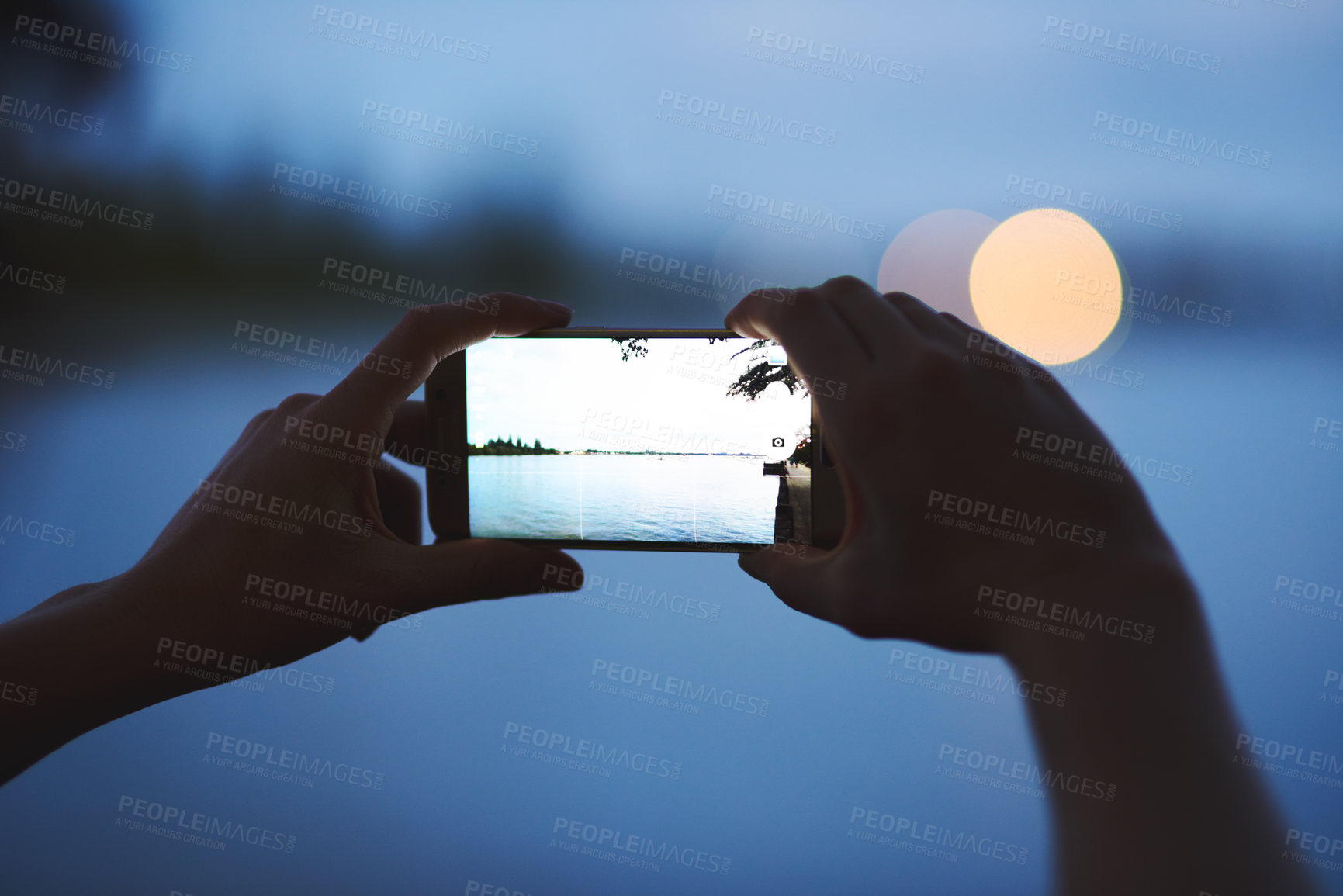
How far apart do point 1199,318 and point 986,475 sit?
1.40m

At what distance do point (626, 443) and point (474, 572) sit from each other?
0.88 feet

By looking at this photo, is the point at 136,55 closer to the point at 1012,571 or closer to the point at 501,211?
the point at 501,211

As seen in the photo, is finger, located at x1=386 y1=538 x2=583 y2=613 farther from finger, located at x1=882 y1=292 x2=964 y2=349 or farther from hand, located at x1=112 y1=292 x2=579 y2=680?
finger, located at x1=882 y1=292 x2=964 y2=349

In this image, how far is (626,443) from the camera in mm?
804

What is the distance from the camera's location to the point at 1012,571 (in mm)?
437

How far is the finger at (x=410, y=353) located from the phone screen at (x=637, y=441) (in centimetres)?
5

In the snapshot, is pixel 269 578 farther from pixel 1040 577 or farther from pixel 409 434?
pixel 1040 577

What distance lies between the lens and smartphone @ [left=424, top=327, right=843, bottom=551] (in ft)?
2.43

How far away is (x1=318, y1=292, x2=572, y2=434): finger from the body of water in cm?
13

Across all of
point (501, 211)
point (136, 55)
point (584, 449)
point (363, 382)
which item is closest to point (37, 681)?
point (363, 382)

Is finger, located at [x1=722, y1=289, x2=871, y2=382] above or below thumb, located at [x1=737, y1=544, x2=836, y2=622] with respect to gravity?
above

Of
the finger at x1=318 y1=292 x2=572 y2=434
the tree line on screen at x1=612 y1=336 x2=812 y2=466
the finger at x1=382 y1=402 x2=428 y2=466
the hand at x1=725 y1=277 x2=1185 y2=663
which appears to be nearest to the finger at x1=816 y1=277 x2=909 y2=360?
the hand at x1=725 y1=277 x2=1185 y2=663

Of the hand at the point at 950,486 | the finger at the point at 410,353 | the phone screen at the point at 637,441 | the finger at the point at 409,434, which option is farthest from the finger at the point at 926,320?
the finger at the point at 409,434

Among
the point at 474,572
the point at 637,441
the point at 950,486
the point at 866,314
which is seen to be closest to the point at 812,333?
the point at 866,314
